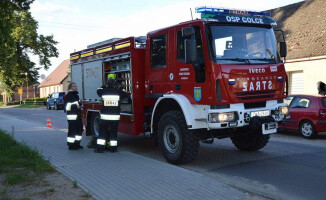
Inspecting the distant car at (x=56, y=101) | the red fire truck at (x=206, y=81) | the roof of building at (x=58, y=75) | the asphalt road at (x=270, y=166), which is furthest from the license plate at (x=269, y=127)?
the roof of building at (x=58, y=75)

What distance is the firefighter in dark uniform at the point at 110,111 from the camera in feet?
27.6

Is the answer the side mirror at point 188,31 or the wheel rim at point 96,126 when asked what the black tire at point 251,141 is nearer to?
the side mirror at point 188,31

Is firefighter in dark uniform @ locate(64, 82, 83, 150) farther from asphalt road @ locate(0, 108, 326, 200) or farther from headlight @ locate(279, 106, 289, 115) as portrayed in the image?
headlight @ locate(279, 106, 289, 115)

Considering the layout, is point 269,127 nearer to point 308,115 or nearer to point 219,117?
point 219,117

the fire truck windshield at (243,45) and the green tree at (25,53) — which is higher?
the green tree at (25,53)

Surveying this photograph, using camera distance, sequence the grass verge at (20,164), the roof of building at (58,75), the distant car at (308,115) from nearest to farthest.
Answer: the grass verge at (20,164) < the distant car at (308,115) < the roof of building at (58,75)

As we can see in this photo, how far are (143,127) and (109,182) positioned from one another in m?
2.71

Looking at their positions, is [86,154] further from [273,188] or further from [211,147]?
[273,188]

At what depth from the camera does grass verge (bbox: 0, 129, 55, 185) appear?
5796 mm

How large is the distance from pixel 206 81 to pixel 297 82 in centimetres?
1640

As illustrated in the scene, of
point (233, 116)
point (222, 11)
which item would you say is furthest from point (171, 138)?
point (222, 11)

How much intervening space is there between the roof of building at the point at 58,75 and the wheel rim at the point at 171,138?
2519 inches

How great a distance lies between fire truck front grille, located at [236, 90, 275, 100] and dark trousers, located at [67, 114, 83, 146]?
4.62 metres

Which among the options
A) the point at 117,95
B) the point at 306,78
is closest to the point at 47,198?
the point at 117,95
